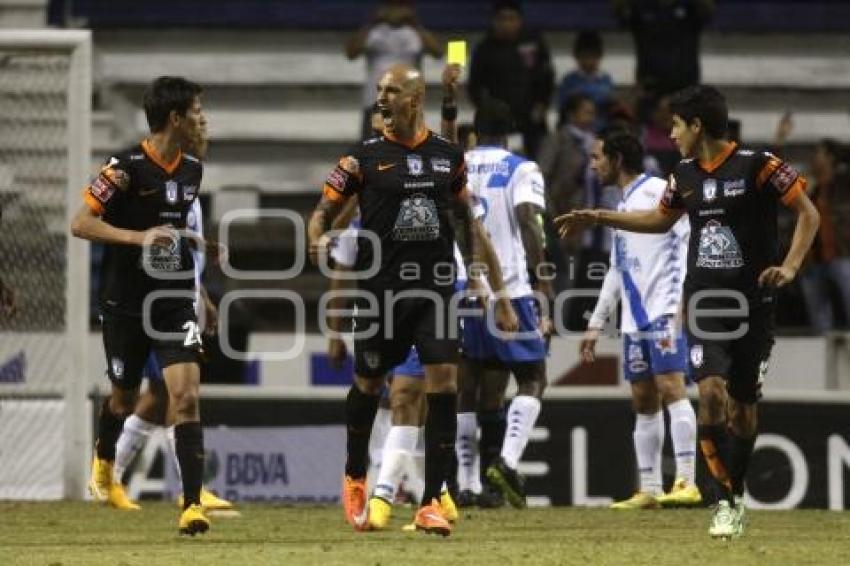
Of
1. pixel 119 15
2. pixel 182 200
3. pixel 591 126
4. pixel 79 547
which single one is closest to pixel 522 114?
pixel 591 126

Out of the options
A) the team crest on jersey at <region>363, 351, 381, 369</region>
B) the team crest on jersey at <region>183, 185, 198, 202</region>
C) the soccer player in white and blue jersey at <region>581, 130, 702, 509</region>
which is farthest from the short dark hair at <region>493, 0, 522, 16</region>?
the team crest on jersey at <region>363, 351, 381, 369</region>

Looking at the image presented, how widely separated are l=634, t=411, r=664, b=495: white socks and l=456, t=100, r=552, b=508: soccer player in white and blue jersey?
705mm

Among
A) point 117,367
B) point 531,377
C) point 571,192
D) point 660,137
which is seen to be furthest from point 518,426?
point 660,137

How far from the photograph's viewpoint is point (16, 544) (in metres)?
12.4

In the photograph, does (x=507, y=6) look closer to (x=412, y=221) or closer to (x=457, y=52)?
(x=457, y=52)

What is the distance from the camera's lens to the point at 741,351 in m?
12.3

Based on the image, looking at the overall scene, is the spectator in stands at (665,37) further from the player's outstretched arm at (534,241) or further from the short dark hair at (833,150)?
the player's outstretched arm at (534,241)

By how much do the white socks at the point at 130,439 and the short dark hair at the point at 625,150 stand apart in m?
3.47

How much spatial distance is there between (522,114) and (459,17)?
2969 millimetres

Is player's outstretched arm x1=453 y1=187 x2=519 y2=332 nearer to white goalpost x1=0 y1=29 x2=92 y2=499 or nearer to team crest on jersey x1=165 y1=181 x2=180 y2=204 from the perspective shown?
team crest on jersey x1=165 y1=181 x2=180 y2=204

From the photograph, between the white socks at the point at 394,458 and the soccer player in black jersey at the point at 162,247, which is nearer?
the soccer player in black jersey at the point at 162,247

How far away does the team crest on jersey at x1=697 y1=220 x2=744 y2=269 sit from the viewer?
12.2 m

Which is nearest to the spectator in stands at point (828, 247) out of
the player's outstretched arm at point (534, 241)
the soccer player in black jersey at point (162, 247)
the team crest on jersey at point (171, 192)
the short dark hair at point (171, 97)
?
the player's outstretched arm at point (534, 241)

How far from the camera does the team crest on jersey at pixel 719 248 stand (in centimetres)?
1222
